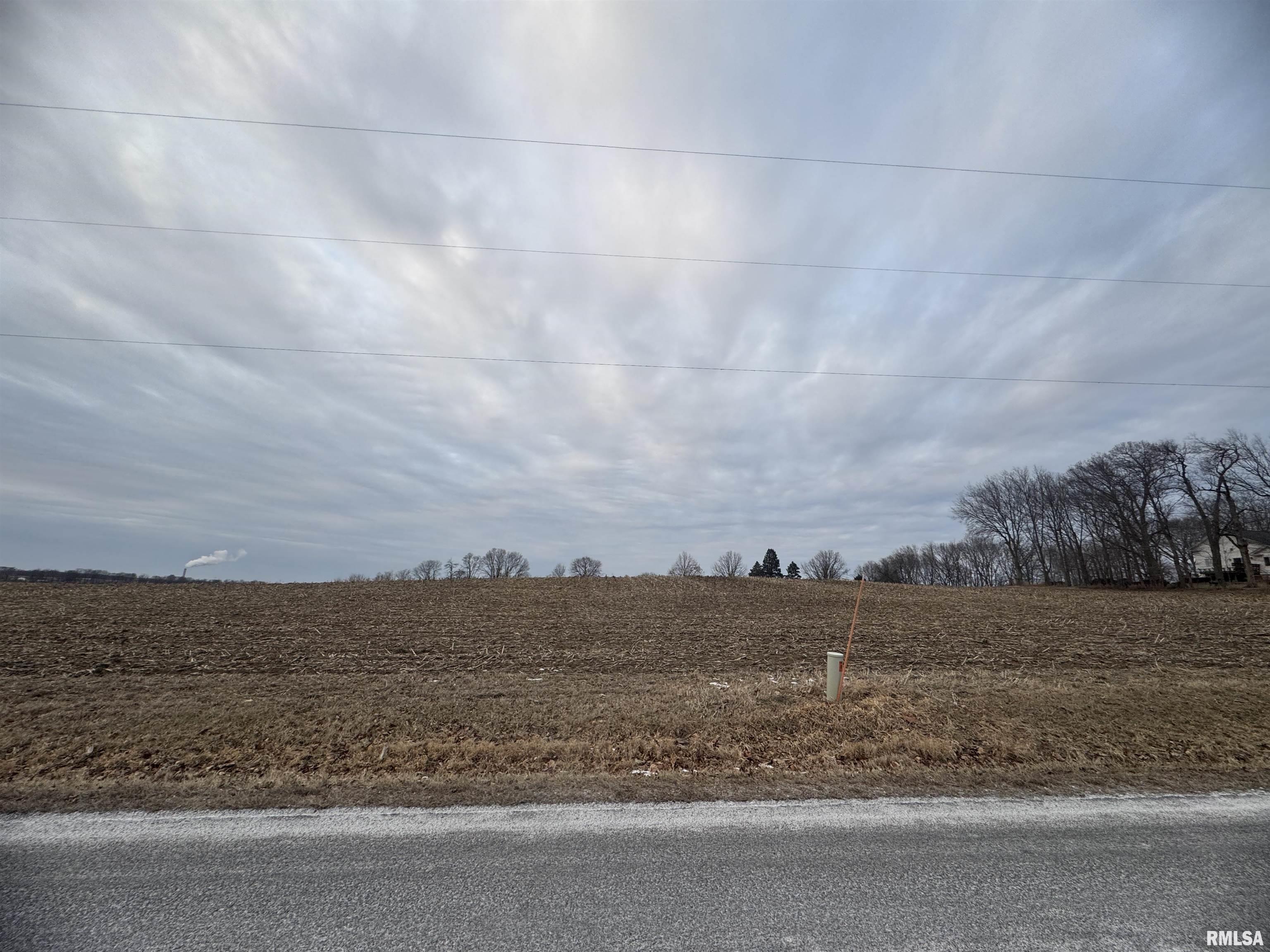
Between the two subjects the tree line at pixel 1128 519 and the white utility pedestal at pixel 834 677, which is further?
the tree line at pixel 1128 519

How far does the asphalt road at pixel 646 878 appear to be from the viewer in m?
2.94

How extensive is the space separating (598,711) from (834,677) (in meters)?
3.68

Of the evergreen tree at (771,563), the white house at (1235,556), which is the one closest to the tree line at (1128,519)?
the white house at (1235,556)

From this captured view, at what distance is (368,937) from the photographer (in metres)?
2.91

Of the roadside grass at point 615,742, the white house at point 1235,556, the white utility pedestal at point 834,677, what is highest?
the white house at point 1235,556

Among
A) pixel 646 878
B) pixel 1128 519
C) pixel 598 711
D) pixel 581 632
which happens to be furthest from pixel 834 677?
pixel 1128 519

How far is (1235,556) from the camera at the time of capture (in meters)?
75.8

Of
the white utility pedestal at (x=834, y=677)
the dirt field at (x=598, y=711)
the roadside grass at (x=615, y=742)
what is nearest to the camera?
the roadside grass at (x=615, y=742)

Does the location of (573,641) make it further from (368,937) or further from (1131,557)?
(1131,557)

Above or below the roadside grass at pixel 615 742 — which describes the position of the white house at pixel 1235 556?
above

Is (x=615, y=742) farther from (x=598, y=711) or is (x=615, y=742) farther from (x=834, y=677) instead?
(x=834, y=677)

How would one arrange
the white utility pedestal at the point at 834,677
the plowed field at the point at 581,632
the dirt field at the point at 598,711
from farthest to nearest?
1. the plowed field at the point at 581,632
2. the white utility pedestal at the point at 834,677
3. the dirt field at the point at 598,711

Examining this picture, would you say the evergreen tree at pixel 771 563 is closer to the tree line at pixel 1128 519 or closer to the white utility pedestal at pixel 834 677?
the tree line at pixel 1128 519

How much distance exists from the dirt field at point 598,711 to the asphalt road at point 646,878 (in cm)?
53
